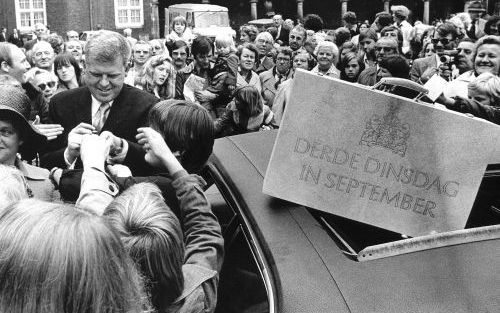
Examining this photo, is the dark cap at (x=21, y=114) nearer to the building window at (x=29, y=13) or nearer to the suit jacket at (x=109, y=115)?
the suit jacket at (x=109, y=115)

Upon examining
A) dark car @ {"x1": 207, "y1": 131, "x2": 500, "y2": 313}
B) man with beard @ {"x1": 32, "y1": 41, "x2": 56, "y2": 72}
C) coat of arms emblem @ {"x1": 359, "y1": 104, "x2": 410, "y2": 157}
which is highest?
coat of arms emblem @ {"x1": 359, "y1": 104, "x2": 410, "y2": 157}

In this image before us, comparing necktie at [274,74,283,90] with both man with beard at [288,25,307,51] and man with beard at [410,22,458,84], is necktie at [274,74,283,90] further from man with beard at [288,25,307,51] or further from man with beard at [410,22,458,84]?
man with beard at [288,25,307,51]

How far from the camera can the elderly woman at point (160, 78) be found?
20.0 feet

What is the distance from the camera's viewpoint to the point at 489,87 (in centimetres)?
443

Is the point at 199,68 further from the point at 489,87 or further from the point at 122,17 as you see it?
the point at 122,17

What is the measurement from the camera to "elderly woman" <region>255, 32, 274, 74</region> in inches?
342

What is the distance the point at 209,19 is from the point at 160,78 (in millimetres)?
15891

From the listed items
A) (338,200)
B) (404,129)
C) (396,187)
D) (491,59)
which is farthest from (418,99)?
A: (491,59)

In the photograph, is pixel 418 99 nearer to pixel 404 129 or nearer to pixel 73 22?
pixel 404 129

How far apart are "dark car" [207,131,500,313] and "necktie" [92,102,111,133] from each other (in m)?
1.06

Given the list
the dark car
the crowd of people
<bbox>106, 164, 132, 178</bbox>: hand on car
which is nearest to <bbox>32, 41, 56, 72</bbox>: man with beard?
the crowd of people

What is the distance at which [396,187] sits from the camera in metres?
2.24

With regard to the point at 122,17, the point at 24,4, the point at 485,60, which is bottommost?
the point at 122,17

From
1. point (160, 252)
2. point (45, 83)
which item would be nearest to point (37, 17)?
point (45, 83)
